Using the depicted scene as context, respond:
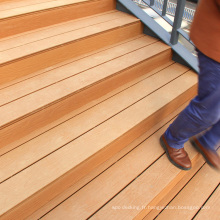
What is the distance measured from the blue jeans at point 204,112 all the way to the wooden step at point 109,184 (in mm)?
167

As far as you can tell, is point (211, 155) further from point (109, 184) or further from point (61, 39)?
point (61, 39)

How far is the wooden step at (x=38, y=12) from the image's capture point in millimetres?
1632

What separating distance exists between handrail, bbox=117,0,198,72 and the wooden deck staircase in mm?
82

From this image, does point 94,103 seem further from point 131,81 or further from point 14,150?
point 14,150

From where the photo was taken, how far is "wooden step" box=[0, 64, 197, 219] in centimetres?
106

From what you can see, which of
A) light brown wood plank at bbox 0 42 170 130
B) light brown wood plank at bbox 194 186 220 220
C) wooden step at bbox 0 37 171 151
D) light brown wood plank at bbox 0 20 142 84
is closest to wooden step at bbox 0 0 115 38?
light brown wood plank at bbox 0 20 142 84

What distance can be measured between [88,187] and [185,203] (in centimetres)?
57

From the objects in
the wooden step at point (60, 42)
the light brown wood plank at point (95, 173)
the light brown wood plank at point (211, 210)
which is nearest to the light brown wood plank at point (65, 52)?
the wooden step at point (60, 42)

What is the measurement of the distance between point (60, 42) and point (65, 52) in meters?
0.08

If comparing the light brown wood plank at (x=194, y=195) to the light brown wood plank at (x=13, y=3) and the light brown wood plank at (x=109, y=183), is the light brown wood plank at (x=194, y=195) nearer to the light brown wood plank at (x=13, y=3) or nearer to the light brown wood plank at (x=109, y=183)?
the light brown wood plank at (x=109, y=183)

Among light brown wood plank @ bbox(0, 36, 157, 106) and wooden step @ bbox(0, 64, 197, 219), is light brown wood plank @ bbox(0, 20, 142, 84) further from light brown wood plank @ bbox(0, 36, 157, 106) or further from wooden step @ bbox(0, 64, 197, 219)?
wooden step @ bbox(0, 64, 197, 219)

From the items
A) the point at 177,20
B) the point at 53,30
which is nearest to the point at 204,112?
the point at 177,20

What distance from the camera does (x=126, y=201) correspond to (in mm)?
1169

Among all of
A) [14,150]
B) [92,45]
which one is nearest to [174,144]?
[14,150]
